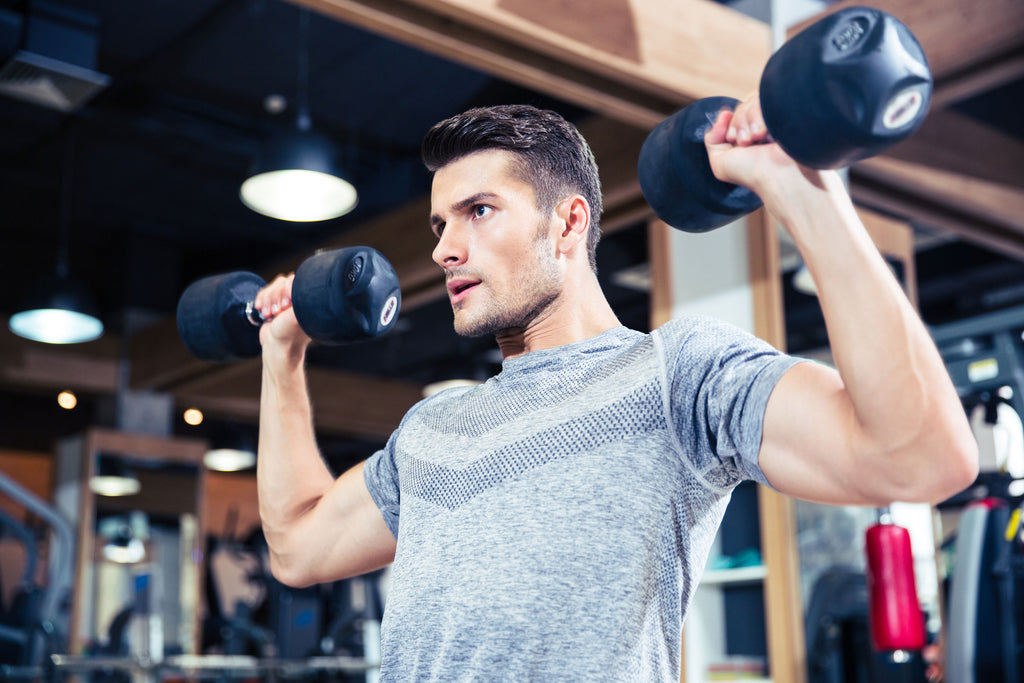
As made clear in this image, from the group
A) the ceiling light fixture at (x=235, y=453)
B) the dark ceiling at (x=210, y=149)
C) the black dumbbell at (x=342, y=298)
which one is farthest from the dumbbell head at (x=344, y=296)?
the ceiling light fixture at (x=235, y=453)

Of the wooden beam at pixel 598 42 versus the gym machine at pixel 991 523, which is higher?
the wooden beam at pixel 598 42

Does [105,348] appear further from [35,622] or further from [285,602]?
[35,622]

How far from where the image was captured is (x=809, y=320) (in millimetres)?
3691

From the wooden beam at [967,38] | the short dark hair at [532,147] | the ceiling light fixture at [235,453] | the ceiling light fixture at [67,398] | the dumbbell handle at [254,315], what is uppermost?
the ceiling light fixture at [67,398]

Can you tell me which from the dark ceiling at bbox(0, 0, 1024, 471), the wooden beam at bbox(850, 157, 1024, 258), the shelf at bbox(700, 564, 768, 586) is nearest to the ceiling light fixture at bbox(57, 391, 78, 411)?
the dark ceiling at bbox(0, 0, 1024, 471)

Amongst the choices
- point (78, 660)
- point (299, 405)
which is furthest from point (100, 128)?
point (299, 405)

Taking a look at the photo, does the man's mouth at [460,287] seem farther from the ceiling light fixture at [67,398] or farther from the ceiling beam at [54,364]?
the ceiling light fixture at [67,398]

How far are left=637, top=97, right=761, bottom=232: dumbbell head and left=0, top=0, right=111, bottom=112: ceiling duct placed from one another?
12.2 ft

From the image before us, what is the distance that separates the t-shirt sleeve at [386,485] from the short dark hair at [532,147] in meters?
0.37

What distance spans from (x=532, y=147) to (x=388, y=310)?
1.15 ft

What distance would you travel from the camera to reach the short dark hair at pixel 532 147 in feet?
4.24

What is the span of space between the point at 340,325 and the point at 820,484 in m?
0.75

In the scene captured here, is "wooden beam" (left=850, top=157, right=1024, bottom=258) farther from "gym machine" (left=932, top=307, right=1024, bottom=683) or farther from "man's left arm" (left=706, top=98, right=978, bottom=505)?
"man's left arm" (left=706, top=98, right=978, bottom=505)

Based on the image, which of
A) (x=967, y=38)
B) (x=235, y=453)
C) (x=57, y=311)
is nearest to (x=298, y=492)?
(x=967, y=38)
